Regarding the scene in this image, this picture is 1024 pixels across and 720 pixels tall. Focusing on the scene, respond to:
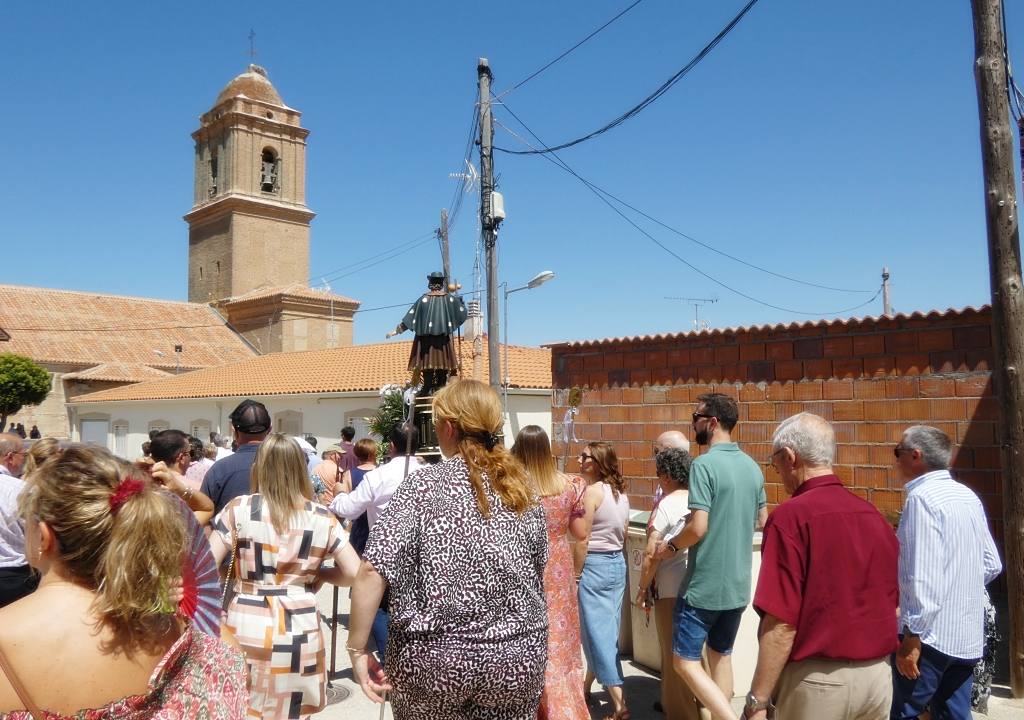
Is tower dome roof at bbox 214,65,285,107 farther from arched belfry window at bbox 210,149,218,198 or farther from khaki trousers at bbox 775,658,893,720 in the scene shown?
khaki trousers at bbox 775,658,893,720

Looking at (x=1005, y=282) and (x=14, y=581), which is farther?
(x=1005, y=282)

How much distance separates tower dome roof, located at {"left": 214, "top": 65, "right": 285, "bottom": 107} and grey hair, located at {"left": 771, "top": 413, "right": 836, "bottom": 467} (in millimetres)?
45184

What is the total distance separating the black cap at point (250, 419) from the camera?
4.81 meters

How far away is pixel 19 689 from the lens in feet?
5.57

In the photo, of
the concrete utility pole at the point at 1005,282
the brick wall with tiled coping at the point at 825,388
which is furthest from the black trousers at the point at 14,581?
the concrete utility pole at the point at 1005,282

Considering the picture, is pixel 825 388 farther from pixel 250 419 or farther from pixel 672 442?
pixel 250 419

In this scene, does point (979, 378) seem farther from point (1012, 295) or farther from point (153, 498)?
point (153, 498)

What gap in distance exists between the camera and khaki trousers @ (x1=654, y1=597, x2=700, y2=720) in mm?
4773

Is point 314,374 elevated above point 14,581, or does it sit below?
above

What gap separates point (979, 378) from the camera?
22.4 feet

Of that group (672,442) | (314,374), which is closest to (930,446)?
(672,442)

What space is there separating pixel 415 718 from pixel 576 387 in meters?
7.57

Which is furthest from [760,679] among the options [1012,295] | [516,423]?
[516,423]

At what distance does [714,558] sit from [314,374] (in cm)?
2312
